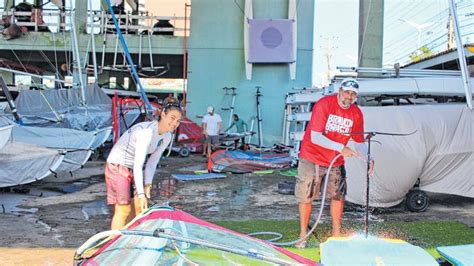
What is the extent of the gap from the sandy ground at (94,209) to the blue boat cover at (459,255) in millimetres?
3300

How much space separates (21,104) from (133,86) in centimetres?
1467

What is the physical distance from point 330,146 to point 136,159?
6.19ft

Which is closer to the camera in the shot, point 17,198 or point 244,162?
point 17,198

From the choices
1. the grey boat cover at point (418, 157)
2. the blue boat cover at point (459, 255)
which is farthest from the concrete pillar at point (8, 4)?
the blue boat cover at point (459, 255)

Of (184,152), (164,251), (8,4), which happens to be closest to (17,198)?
(164,251)

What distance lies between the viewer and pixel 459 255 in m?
3.83

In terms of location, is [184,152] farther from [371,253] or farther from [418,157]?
[371,253]

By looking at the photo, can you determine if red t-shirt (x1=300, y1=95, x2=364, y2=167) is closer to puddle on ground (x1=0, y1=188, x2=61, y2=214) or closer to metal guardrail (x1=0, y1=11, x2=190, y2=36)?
puddle on ground (x1=0, y1=188, x2=61, y2=214)

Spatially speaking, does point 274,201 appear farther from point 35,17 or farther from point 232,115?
point 35,17

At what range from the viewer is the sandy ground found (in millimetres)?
5902

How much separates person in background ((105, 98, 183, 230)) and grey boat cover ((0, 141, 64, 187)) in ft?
16.2

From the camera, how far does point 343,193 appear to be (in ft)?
18.8

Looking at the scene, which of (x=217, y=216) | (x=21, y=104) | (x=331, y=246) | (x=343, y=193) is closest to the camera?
(x=331, y=246)

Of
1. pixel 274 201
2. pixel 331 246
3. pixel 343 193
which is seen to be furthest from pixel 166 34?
pixel 331 246
